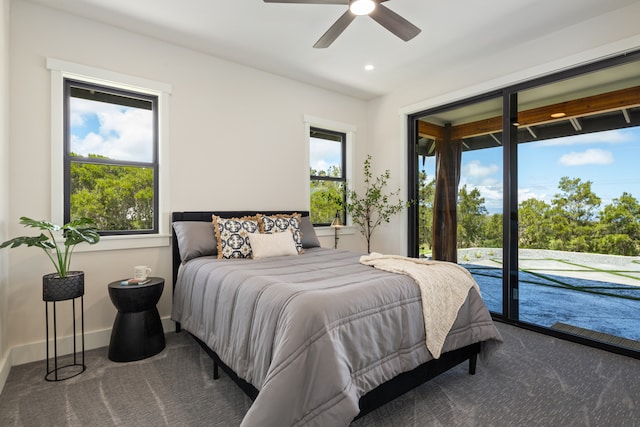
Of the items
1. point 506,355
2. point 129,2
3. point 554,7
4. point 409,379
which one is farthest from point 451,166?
point 129,2

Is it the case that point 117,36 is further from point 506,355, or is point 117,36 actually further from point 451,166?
point 506,355

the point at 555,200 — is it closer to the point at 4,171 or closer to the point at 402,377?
the point at 402,377

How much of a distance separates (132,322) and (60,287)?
1.84ft

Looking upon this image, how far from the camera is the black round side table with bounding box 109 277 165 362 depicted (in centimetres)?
253

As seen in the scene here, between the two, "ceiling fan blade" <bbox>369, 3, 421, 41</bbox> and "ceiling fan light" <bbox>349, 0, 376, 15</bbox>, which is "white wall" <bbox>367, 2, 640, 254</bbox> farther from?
"ceiling fan light" <bbox>349, 0, 376, 15</bbox>

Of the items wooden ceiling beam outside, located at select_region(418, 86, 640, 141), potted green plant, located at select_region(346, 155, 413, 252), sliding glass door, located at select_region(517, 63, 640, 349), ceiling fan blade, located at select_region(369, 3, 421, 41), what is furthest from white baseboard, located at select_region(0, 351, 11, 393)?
wooden ceiling beam outside, located at select_region(418, 86, 640, 141)

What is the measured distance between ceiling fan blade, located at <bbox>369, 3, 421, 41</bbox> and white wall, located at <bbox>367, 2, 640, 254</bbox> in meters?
1.54

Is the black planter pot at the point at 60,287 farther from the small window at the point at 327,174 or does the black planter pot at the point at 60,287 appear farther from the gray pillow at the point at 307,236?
the small window at the point at 327,174

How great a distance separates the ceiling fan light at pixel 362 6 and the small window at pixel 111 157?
213 cm

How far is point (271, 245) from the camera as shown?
10.1ft

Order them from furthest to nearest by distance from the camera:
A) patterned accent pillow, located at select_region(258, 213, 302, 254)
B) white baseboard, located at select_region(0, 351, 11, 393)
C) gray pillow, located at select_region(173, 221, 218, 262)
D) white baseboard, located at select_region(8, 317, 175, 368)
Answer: patterned accent pillow, located at select_region(258, 213, 302, 254) < gray pillow, located at select_region(173, 221, 218, 262) < white baseboard, located at select_region(8, 317, 175, 368) < white baseboard, located at select_region(0, 351, 11, 393)

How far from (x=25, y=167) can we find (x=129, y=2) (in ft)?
5.11

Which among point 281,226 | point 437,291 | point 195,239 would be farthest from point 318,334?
point 281,226

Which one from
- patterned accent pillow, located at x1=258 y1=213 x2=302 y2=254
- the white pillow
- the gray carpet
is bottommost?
the gray carpet
